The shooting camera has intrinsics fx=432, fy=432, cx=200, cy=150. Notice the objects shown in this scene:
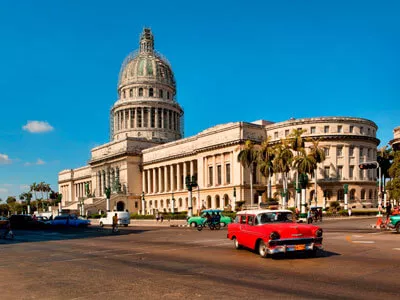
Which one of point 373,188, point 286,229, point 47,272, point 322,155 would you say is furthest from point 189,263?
point 373,188

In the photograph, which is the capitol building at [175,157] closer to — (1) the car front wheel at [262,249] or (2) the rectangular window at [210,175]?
(2) the rectangular window at [210,175]

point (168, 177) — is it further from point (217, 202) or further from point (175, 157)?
point (217, 202)

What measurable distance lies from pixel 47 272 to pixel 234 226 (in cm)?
839

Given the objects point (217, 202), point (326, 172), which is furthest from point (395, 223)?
point (217, 202)

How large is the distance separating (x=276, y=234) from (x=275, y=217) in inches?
65.7

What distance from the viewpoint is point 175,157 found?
97.3 metres

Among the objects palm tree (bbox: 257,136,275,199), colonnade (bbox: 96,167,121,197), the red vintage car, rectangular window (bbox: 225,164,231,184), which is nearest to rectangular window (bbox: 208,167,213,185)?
rectangular window (bbox: 225,164,231,184)

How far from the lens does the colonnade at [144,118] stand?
121 m

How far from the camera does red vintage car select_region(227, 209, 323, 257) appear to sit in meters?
15.6

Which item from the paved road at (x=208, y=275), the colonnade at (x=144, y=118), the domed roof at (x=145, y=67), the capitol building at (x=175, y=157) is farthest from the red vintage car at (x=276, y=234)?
the domed roof at (x=145, y=67)

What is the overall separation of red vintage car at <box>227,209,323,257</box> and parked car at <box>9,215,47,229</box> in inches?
1632

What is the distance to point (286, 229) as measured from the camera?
1570cm

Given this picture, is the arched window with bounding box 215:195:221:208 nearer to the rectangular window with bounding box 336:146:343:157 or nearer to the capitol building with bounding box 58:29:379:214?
the capitol building with bounding box 58:29:379:214

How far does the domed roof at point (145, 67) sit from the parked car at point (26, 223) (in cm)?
7163
